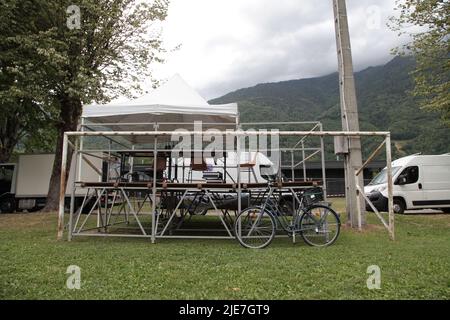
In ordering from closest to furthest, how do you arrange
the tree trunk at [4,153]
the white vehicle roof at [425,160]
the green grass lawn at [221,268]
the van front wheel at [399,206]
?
the green grass lawn at [221,268] < the van front wheel at [399,206] < the white vehicle roof at [425,160] < the tree trunk at [4,153]

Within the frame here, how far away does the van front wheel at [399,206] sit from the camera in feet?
46.7

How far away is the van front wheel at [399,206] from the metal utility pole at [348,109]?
5807 mm

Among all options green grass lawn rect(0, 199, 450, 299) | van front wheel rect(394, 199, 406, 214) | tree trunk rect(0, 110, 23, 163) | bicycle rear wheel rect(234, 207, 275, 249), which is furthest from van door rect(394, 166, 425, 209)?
tree trunk rect(0, 110, 23, 163)

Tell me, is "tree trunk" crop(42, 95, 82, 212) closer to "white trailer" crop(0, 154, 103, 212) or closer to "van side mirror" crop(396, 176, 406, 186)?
"white trailer" crop(0, 154, 103, 212)

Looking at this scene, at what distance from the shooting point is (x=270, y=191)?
7.12 meters

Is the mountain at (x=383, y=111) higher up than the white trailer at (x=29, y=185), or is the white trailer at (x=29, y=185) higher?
the mountain at (x=383, y=111)

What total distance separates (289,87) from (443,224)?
64.9 meters

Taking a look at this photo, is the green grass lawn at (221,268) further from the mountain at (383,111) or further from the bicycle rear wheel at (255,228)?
the mountain at (383,111)

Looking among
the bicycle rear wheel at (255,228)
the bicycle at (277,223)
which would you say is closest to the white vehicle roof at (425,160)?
the bicycle at (277,223)

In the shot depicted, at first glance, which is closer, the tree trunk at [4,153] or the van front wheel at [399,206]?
the van front wheel at [399,206]

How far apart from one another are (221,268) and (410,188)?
38.3ft

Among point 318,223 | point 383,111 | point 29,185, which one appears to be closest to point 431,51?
point 318,223

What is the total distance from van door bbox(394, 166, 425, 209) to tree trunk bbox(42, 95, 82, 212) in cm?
1231

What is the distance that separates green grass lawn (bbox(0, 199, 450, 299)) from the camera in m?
3.86
